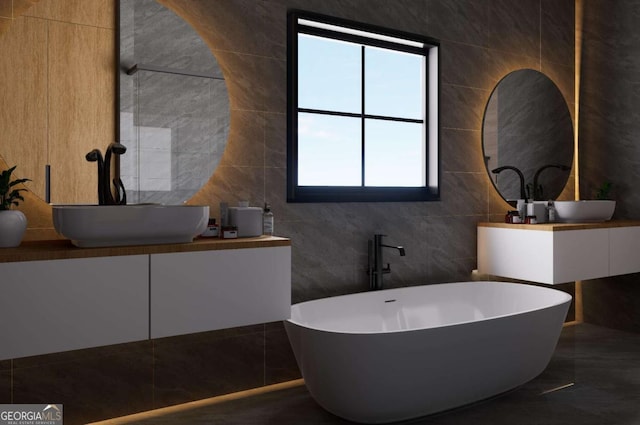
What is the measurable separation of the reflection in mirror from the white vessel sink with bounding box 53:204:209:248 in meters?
0.55

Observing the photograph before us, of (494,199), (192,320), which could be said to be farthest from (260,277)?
(494,199)

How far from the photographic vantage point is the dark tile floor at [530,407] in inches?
101

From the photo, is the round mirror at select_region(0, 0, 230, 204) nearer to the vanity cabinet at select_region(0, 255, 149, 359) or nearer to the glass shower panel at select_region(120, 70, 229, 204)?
the glass shower panel at select_region(120, 70, 229, 204)

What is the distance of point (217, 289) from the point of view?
2299mm

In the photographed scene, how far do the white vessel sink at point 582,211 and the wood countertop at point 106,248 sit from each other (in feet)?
7.69

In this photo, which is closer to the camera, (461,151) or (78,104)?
(78,104)

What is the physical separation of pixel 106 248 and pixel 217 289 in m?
0.49

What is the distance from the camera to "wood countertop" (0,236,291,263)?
6.34 feet

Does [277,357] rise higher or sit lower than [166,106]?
lower

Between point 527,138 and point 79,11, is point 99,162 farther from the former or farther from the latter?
point 527,138

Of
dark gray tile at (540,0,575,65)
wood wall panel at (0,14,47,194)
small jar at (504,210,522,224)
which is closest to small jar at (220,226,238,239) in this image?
wood wall panel at (0,14,47,194)

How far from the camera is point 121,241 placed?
2107mm

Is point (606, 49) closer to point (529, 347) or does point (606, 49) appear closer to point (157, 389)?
point (529, 347)

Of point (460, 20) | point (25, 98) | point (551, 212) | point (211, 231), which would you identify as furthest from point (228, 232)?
point (551, 212)
